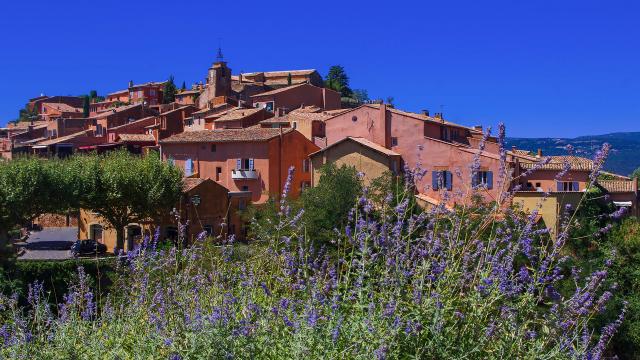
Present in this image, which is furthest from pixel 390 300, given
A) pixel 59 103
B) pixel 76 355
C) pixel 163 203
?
pixel 59 103

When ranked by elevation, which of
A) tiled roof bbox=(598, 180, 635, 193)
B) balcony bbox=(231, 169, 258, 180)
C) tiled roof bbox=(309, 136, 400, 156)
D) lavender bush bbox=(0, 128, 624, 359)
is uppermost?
tiled roof bbox=(309, 136, 400, 156)

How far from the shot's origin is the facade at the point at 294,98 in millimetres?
57209

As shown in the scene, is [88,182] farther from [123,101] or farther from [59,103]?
[59,103]

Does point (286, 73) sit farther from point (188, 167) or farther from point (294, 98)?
point (188, 167)

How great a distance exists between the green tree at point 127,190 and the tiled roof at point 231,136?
22.2ft

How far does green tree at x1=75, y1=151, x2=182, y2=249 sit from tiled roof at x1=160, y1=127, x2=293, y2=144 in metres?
6.76

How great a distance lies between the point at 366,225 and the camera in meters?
4.09

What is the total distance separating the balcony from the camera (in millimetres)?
38562

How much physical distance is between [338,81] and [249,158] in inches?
1830

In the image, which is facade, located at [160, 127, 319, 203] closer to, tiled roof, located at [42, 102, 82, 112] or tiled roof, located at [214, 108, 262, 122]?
tiled roof, located at [214, 108, 262, 122]

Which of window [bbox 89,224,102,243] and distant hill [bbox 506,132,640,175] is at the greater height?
distant hill [bbox 506,132,640,175]

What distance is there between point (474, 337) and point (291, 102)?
181 ft

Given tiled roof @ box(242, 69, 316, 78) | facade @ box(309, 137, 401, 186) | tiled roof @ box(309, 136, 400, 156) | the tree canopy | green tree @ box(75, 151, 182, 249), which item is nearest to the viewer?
the tree canopy

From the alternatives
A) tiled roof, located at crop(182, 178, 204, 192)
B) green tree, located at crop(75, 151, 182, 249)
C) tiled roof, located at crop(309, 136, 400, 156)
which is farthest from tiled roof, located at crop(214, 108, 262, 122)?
green tree, located at crop(75, 151, 182, 249)
